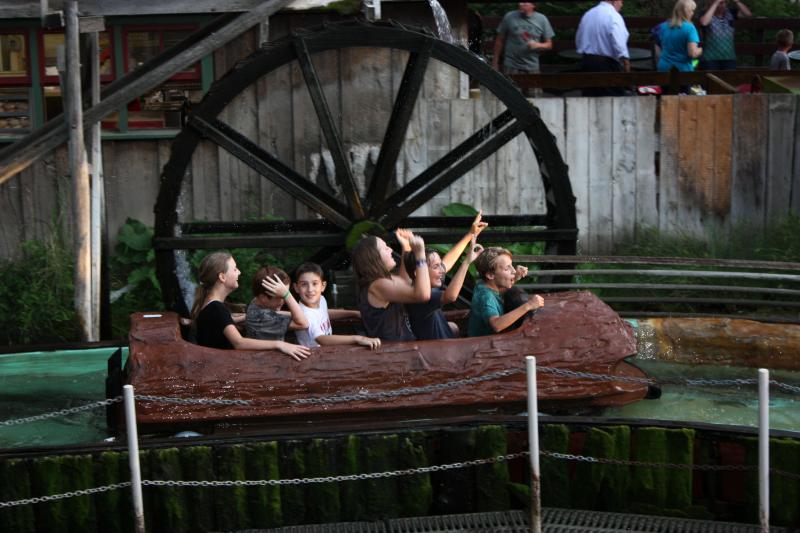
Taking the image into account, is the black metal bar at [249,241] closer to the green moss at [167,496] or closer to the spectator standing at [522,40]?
the green moss at [167,496]

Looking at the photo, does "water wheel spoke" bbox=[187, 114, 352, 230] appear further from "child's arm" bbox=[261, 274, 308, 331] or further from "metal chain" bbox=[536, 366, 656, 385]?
"metal chain" bbox=[536, 366, 656, 385]

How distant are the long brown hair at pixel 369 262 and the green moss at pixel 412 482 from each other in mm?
1083

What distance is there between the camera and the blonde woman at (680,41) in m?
13.0

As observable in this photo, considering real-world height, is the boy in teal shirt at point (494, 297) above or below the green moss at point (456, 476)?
above

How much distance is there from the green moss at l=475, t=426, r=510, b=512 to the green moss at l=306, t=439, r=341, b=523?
76 centimetres

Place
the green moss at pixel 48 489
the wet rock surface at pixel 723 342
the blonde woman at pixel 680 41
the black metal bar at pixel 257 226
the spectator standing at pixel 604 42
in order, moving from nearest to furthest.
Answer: the green moss at pixel 48 489 → the wet rock surface at pixel 723 342 → the black metal bar at pixel 257 226 → the spectator standing at pixel 604 42 → the blonde woman at pixel 680 41

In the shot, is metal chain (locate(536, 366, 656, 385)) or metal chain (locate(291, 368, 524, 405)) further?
metal chain (locate(536, 366, 656, 385))

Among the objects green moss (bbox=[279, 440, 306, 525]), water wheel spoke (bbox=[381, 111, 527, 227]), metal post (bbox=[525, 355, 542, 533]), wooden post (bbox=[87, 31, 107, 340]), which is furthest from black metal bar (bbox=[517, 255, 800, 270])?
green moss (bbox=[279, 440, 306, 525])

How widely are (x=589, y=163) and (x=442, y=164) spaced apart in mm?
1626

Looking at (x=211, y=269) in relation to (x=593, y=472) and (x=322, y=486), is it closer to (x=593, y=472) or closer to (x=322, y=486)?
(x=322, y=486)

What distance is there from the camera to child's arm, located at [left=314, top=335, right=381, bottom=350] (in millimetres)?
7863

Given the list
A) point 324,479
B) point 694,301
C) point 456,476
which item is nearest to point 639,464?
point 456,476

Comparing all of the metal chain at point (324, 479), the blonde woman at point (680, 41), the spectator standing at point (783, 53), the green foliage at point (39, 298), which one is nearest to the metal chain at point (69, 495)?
the metal chain at point (324, 479)

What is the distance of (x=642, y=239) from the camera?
464 inches
